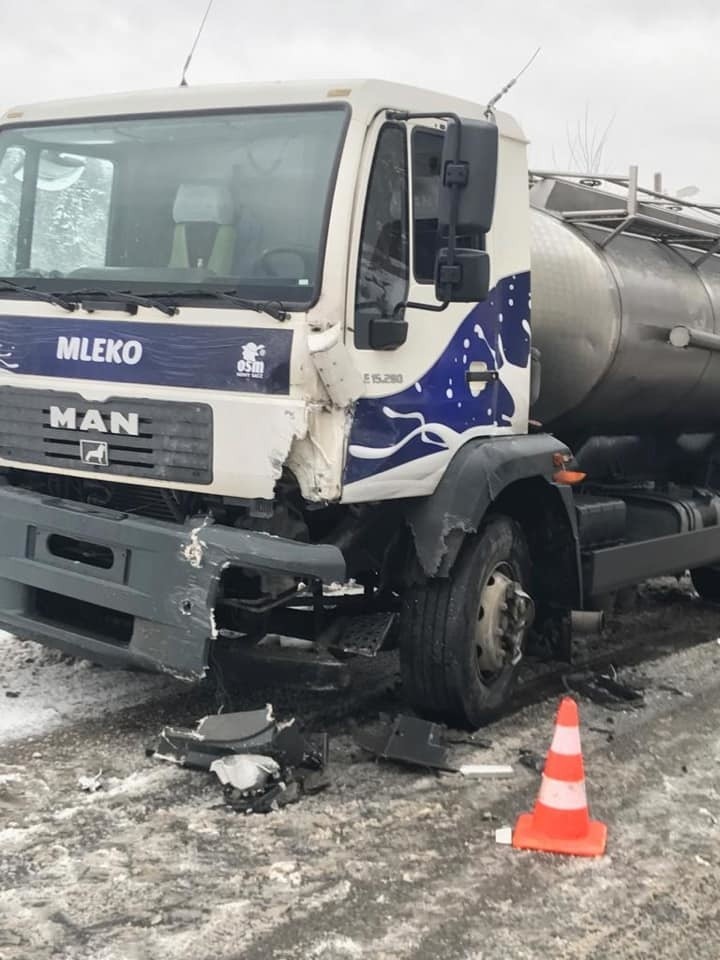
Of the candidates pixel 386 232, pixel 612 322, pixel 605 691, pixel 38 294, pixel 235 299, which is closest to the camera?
pixel 235 299

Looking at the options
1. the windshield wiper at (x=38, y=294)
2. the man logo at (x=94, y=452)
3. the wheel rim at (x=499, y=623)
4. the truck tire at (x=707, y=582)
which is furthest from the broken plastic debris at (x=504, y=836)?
the truck tire at (x=707, y=582)

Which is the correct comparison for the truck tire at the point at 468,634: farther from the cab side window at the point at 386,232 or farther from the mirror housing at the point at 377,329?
the cab side window at the point at 386,232

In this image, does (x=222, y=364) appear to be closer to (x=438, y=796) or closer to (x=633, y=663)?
(x=438, y=796)

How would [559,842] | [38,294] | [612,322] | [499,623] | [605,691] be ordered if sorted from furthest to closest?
[612,322]
[605,691]
[499,623]
[38,294]
[559,842]

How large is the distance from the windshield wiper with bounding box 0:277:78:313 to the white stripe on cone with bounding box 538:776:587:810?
109 inches

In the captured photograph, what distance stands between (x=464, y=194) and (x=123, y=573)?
206 centimetres

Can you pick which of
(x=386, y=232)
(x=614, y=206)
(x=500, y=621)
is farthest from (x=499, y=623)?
(x=614, y=206)

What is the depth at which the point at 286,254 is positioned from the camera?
4.60 metres

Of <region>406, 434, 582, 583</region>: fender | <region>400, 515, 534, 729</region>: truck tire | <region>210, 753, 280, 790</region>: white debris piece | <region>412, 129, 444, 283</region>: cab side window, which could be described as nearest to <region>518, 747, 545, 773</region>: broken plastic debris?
<region>400, 515, 534, 729</region>: truck tire

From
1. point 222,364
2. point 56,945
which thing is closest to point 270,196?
point 222,364

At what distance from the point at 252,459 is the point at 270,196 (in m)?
1.09

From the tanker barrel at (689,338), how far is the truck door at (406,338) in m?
2.13

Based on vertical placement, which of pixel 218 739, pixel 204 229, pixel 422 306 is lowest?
pixel 218 739

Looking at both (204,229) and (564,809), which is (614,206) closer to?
(204,229)
